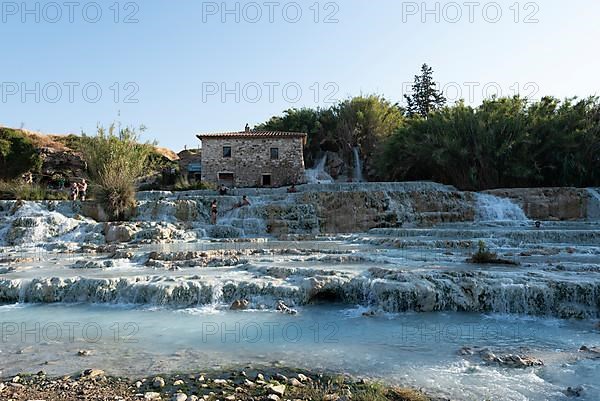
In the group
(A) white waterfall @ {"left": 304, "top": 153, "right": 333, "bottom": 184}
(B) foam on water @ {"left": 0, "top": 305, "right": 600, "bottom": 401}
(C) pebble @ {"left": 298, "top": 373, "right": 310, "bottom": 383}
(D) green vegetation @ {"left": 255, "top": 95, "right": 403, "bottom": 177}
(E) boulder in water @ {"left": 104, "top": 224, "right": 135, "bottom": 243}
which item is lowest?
(B) foam on water @ {"left": 0, "top": 305, "right": 600, "bottom": 401}

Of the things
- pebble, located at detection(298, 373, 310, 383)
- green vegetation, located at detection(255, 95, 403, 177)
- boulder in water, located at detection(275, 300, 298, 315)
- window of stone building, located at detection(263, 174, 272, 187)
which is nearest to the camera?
pebble, located at detection(298, 373, 310, 383)

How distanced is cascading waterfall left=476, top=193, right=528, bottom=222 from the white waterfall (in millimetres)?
13972

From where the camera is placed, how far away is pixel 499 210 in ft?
53.6

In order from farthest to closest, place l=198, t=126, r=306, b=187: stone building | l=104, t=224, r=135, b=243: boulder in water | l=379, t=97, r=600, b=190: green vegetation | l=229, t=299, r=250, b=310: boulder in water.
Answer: l=198, t=126, r=306, b=187: stone building
l=379, t=97, r=600, b=190: green vegetation
l=104, t=224, r=135, b=243: boulder in water
l=229, t=299, r=250, b=310: boulder in water

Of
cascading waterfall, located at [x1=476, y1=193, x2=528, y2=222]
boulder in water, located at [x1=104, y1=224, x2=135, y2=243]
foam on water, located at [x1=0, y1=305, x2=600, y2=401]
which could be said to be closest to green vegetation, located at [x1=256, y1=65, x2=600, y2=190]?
cascading waterfall, located at [x1=476, y1=193, x2=528, y2=222]

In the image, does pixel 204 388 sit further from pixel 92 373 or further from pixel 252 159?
pixel 252 159

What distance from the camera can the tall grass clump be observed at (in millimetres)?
15523

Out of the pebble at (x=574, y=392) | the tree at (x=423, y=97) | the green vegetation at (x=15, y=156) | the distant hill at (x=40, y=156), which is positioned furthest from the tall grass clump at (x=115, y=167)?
the tree at (x=423, y=97)

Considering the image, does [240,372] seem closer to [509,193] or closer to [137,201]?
[137,201]

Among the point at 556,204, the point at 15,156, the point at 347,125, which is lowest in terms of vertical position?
the point at 556,204

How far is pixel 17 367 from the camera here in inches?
156

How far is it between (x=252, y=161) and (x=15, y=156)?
41.4 feet

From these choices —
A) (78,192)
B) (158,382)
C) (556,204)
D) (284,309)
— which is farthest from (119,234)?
(556,204)

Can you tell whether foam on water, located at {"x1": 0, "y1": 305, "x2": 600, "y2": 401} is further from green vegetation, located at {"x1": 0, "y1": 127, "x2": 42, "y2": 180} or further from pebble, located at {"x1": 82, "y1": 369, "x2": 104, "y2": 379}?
green vegetation, located at {"x1": 0, "y1": 127, "x2": 42, "y2": 180}
